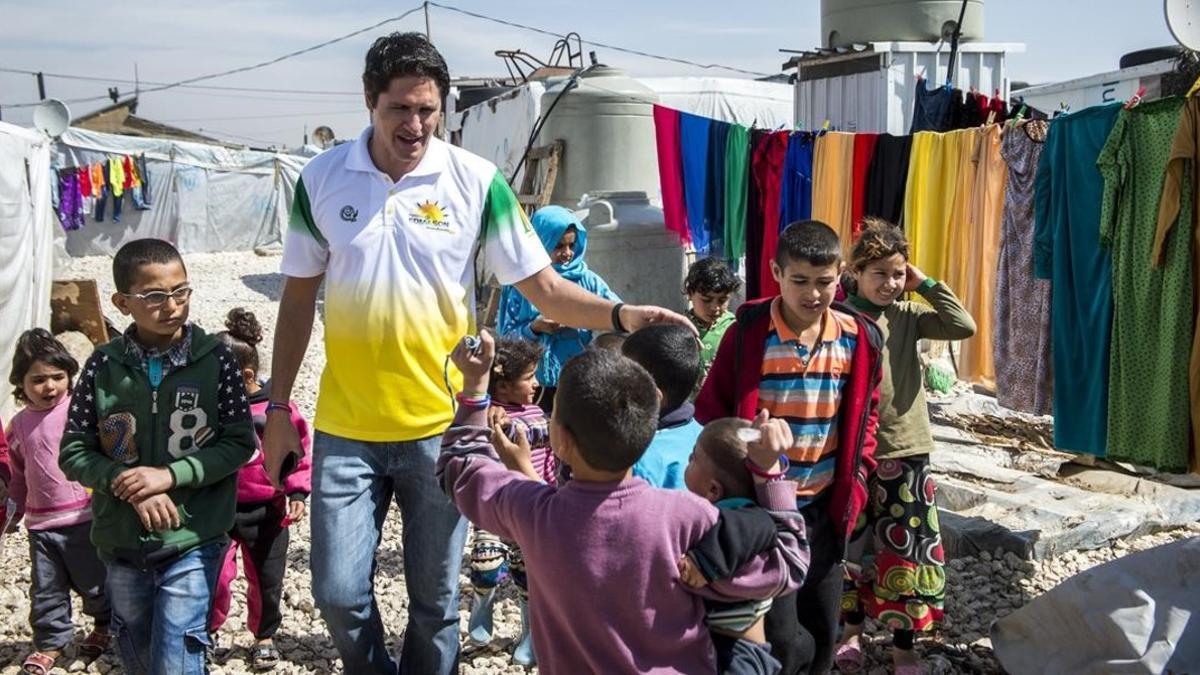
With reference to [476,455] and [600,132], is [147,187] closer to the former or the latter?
[600,132]

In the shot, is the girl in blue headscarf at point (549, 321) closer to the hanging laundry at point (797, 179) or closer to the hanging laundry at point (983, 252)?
the hanging laundry at point (983, 252)

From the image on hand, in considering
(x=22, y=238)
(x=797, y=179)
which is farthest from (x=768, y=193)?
(x=22, y=238)

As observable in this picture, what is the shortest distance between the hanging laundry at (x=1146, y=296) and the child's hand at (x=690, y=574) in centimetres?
308

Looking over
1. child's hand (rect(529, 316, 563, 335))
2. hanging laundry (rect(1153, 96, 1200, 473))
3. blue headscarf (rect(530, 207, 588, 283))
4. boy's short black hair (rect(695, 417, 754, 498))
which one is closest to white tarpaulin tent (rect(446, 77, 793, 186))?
blue headscarf (rect(530, 207, 588, 283))

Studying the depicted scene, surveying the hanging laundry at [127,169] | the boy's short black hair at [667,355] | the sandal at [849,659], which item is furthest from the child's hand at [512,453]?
the hanging laundry at [127,169]

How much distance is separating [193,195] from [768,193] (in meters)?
19.4

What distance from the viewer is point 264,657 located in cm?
397

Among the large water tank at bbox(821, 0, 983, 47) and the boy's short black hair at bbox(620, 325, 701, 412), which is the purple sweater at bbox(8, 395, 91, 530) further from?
the large water tank at bbox(821, 0, 983, 47)

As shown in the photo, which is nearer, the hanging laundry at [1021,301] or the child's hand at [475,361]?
the child's hand at [475,361]

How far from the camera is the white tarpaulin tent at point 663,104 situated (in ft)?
45.8

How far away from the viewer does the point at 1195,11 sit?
430 centimetres

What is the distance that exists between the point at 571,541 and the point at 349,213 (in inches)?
49.7

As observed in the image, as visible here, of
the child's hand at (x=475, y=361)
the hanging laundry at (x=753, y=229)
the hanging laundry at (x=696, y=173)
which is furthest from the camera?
the hanging laundry at (x=696, y=173)

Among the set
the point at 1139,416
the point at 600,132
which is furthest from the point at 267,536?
the point at 600,132
